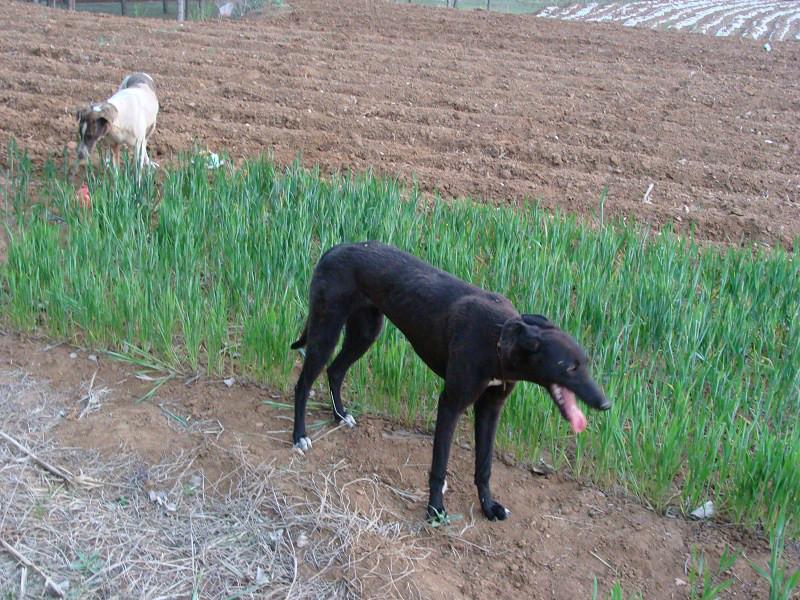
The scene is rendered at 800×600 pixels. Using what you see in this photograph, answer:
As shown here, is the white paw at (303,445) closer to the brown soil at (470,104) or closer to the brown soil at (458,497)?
the brown soil at (458,497)

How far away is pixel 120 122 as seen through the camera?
5.41 metres

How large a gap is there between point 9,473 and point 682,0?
60.9 ft

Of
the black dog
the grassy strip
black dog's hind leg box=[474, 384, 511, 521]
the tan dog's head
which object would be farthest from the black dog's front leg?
the tan dog's head

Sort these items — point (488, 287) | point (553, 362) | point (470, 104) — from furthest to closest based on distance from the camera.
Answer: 1. point (470, 104)
2. point (488, 287)
3. point (553, 362)

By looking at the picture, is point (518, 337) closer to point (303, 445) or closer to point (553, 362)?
point (553, 362)

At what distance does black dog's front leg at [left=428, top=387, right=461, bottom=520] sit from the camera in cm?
266

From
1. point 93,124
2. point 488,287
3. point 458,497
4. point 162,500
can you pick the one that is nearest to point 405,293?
point 458,497

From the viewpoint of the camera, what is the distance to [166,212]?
4383mm

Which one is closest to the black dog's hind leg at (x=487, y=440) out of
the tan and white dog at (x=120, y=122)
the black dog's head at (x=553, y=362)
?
the black dog's head at (x=553, y=362)

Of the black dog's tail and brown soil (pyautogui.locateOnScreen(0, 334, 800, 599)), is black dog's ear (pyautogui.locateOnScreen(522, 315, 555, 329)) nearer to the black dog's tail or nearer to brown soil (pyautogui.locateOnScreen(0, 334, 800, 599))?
brown soil (pyautogui.locateOnScreen(0, 334, 800, 599))

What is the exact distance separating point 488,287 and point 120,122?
2.86 metres

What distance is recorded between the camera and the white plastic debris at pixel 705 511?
9.62 ft

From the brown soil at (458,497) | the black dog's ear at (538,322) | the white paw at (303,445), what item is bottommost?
the brown soil at (458,497)

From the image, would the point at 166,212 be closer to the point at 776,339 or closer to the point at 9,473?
the point at 9,473
